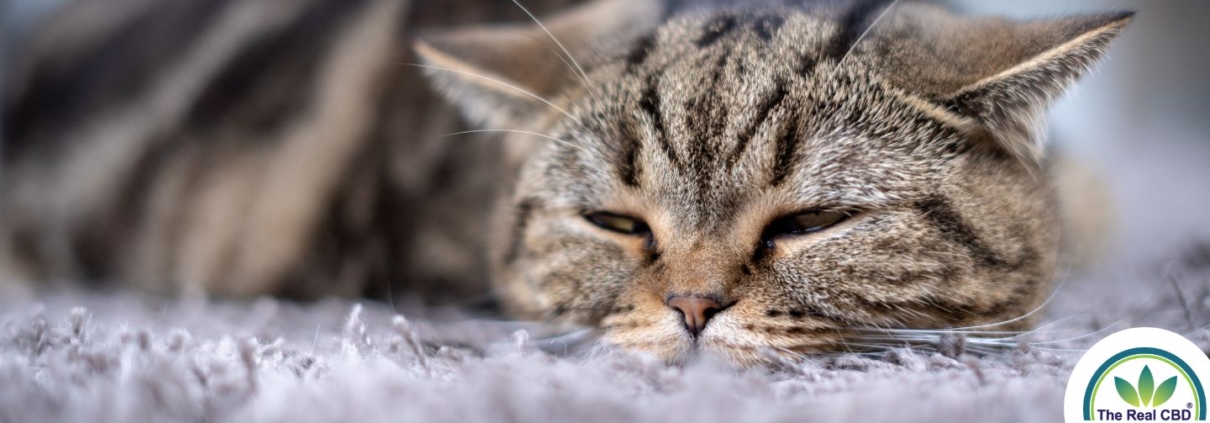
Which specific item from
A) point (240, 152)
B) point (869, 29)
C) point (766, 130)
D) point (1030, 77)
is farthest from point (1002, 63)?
point (240, 152)

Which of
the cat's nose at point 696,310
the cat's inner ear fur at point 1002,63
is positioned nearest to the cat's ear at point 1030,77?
the cat's inner ear fur at point 1002,63

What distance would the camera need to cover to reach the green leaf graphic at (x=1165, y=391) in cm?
70

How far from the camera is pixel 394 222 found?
1.54 meters

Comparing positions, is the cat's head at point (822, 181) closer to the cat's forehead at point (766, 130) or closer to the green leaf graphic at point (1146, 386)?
the cat's forehead at point (766, 130)

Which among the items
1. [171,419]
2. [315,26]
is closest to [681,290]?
[171,419]

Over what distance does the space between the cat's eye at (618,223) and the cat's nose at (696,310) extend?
163 mm

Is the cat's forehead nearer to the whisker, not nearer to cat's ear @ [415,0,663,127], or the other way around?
the whisker

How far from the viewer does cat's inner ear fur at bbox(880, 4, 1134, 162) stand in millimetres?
867

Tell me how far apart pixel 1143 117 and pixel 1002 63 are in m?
0.75

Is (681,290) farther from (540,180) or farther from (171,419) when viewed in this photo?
(171,419)

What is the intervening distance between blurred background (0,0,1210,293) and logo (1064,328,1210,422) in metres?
0.31

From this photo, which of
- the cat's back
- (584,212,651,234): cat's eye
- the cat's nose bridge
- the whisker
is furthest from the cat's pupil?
the cat's back

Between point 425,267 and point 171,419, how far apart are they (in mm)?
920

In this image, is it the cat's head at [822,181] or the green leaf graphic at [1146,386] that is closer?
the green leaf graphic at [1146,386]
